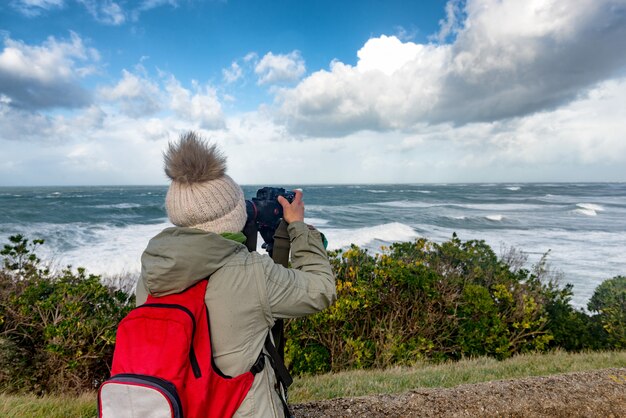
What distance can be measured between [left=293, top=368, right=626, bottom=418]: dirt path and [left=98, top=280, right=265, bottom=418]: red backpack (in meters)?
1.97

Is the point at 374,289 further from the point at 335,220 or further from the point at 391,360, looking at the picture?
the point at 335,220

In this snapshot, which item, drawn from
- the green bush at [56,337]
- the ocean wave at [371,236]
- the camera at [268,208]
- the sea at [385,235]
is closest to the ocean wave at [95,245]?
the sea at [385,235]

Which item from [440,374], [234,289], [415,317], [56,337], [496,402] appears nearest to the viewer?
[234,289]

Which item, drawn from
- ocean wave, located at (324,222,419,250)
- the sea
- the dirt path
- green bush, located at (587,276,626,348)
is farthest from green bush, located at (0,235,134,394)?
ocean wave, located at (324,222,419,250)

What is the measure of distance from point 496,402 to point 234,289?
111 inches

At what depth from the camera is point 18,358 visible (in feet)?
11.4

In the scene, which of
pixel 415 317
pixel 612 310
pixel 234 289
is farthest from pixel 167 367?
pixel 612 310

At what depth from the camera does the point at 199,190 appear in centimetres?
134

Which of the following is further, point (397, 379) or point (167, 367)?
point (397, 379)

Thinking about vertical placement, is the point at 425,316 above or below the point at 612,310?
above

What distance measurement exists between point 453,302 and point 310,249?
3829 mm

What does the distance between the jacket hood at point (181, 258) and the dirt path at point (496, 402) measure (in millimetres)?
2111

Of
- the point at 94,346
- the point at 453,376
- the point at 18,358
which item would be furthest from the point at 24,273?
the point at 453,376

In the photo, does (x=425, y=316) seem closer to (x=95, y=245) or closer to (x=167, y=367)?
(x=167, y=367)
